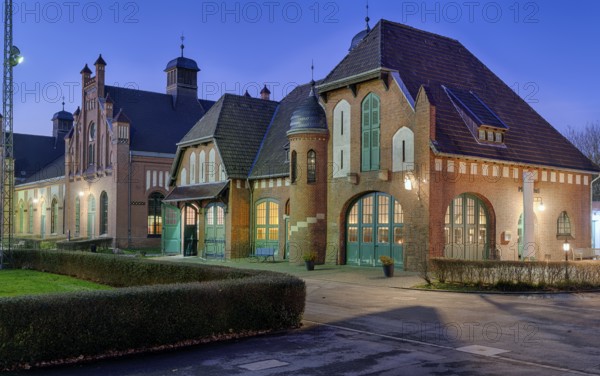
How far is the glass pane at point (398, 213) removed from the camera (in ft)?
87.4

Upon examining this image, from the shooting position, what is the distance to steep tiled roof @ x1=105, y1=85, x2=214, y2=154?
164 ft

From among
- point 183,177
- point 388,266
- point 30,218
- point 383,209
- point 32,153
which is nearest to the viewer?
point 388,266

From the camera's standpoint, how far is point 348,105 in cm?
2931

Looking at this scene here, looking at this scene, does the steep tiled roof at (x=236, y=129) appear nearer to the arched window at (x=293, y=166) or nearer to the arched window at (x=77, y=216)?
the arched window at (x=293, y=166)

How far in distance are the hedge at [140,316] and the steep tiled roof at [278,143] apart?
18.6 metres

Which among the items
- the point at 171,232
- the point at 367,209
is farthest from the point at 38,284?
the point at 171,232

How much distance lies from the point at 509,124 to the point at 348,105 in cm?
787

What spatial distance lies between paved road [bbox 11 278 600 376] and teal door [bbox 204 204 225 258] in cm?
1965

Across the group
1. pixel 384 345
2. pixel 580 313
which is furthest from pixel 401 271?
pixel 384 345

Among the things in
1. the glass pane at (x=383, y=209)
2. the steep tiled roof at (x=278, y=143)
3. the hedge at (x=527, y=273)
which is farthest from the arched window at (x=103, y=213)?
the hedge at (x=527, y=273)

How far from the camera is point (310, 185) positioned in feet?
98.9

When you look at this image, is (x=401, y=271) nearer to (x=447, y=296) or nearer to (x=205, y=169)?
(x=447, y=296)

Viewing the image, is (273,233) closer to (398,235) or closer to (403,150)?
(398,235)

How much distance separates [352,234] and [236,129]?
11208mm
